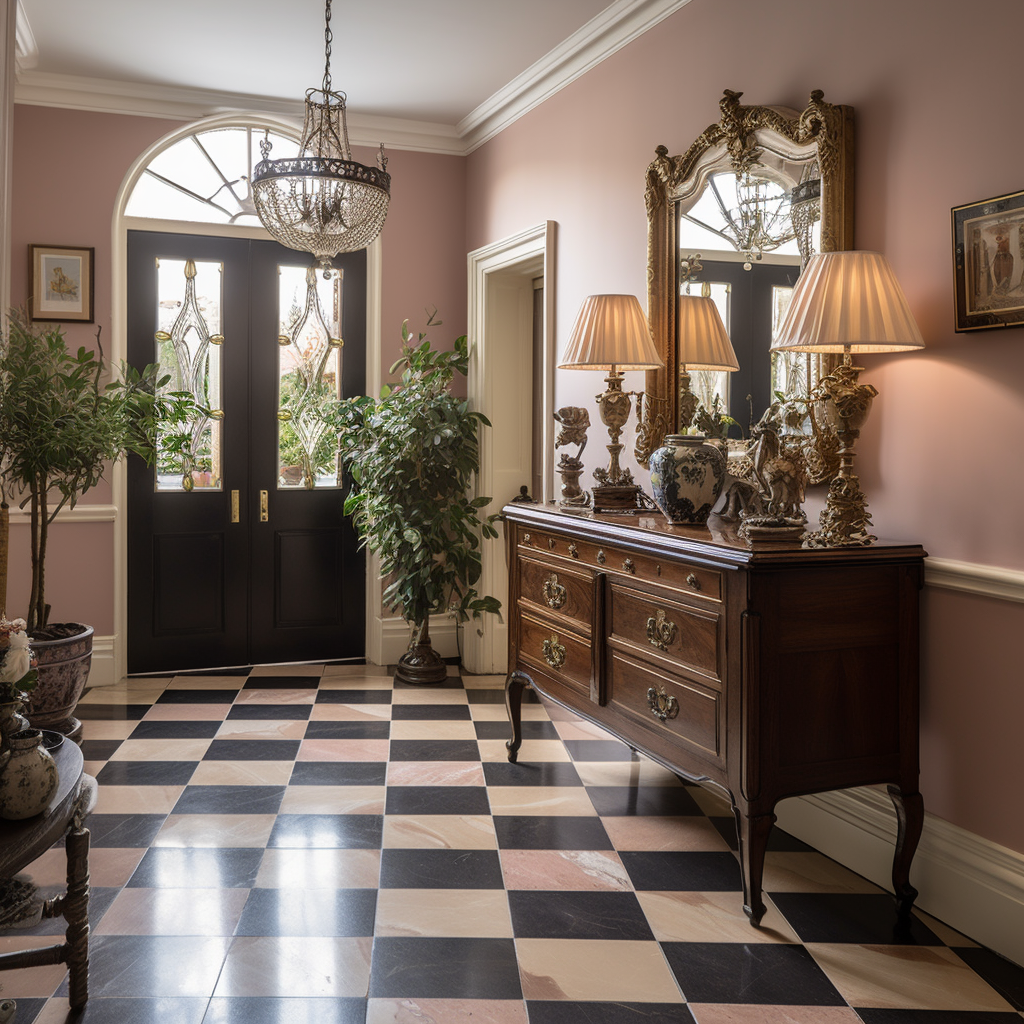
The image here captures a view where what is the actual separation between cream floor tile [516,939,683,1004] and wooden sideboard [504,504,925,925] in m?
0.37

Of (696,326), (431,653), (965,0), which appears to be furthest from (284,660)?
(965,0)

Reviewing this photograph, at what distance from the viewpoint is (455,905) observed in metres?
2.72

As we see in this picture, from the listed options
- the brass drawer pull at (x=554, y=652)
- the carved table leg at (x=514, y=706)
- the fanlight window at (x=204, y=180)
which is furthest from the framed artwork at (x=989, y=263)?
the fanlight window at (x=204, y=180)

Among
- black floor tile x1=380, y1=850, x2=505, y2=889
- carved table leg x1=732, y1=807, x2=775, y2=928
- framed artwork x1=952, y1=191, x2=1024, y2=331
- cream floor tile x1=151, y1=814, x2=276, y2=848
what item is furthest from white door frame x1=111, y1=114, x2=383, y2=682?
framed artwork x1=952, y1=191, x2=1024, y2=331

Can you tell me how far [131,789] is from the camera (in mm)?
3604

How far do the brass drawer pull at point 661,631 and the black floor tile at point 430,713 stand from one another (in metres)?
1.86

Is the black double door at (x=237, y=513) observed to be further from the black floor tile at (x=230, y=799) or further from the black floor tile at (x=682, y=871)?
the black floor tile at (x=682, y=871)

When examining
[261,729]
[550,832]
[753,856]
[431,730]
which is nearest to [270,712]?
[261,729]

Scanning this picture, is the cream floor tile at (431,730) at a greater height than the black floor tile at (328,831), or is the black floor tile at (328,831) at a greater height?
the cream floor tile at (431,730)

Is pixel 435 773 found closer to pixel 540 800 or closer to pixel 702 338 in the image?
pixel 540 800

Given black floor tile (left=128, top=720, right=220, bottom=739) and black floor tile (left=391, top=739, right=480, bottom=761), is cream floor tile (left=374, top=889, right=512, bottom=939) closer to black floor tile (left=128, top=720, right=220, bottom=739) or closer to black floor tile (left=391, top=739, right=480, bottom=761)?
black floor tile (left=391, top=739, right=480, bottom=761)

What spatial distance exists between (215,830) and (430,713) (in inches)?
62.8

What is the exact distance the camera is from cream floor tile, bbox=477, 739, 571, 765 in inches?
A: 159

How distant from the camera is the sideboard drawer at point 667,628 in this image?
8.82ft
